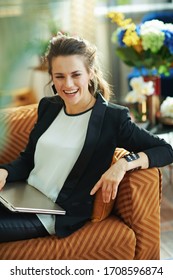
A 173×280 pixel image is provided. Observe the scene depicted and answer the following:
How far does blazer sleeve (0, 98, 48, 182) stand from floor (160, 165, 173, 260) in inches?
24.0

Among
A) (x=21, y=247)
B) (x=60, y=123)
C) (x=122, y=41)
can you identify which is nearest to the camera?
(x=21, y=247)

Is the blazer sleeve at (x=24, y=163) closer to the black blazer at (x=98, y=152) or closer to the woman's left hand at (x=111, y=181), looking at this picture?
the black blazer at (x=98, y=152)

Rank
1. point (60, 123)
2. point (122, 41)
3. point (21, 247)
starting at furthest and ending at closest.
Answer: point (122, 41) < point (60, 123) < point (21, 247)

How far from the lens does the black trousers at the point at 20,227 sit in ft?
4.37

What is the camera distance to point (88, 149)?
136 cm

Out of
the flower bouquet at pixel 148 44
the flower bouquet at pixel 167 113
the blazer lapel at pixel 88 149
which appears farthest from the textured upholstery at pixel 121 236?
the flower bouquet at pixel 148 44

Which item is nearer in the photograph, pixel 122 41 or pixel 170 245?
pixel 170 245

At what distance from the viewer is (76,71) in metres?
1.34

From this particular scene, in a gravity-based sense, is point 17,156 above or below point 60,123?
below

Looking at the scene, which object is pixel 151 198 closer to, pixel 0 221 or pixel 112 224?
pixel 112 224

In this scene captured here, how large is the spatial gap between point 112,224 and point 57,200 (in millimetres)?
187

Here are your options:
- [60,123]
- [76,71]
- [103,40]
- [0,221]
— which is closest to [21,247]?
[0,221]

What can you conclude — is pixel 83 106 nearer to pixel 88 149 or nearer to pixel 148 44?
pixel 88 149

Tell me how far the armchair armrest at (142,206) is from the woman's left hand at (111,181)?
7 cm
